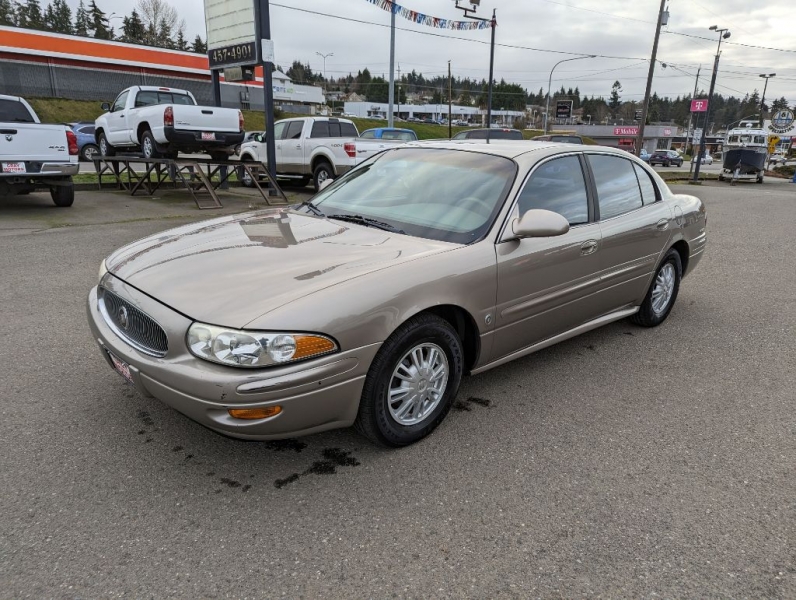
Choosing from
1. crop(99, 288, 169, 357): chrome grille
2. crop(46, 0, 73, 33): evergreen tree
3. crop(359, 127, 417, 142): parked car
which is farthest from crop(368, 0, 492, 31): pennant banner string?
crop(46, 0, 73, 33): evergreen tree

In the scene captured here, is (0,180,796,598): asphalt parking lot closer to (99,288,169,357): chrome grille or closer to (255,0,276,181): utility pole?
(99,288,169,357): chrome grille

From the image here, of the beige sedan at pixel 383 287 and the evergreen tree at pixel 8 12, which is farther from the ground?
the evergreen tree at pixel 8 12

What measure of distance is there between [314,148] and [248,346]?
12.2 meters

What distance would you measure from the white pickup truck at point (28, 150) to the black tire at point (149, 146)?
2538mm

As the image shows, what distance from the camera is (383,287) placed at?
2.61 meters

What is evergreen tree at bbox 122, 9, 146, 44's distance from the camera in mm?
75062

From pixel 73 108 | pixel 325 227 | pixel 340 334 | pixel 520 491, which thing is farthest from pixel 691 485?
pixel 73 108

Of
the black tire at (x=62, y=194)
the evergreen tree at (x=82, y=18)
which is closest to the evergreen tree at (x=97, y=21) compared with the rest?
the evergreen tree at (x=82, y=18)

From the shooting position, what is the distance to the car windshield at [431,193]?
3.26 metres

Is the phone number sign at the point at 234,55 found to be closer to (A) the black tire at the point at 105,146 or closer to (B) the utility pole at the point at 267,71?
(B) the utility pole at the point at 267,71

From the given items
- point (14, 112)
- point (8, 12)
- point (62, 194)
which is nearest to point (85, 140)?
point (62, 194)

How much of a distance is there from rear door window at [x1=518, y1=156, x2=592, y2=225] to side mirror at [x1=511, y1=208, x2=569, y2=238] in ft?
0.79

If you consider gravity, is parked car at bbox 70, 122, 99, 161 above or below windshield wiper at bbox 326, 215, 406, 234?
below

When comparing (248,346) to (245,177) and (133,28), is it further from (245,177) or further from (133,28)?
(133,28)
